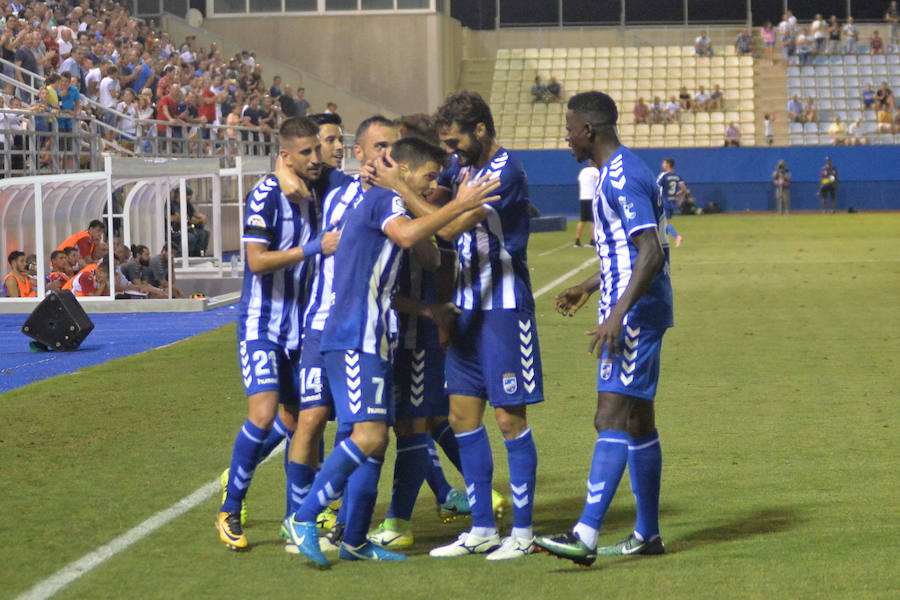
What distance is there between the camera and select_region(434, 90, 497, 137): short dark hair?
5.84m

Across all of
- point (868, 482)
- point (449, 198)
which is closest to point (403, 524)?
point (449, 198)

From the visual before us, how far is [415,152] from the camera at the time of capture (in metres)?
5.62

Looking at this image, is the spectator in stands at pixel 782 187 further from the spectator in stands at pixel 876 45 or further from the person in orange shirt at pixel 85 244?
the person in orange shirt at pixel 85 244

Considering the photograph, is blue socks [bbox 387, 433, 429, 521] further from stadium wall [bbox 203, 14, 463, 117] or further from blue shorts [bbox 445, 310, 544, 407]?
stadium wall [bbox 203, 14, 463, 117]

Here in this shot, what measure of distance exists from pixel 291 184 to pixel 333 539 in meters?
1.63

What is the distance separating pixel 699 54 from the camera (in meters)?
53.2

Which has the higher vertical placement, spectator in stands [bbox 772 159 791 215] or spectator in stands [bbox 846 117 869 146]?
spectator in stands [bbox 846 117 869 146]

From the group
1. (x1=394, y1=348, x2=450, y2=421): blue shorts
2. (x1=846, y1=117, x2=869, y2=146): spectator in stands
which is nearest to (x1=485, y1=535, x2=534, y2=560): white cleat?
(x1=394, y1=348, x2=450, y2=421): blue shorts

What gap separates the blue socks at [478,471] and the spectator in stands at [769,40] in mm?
49726

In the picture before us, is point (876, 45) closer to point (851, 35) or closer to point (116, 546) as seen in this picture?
point (851, 35)

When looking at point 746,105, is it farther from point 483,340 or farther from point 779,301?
point 483,340

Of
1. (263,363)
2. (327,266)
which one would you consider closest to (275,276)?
(327,266)

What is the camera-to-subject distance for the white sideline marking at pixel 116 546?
5.37 metres

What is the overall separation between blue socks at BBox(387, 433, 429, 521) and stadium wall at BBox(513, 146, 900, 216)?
41458 millimetres
